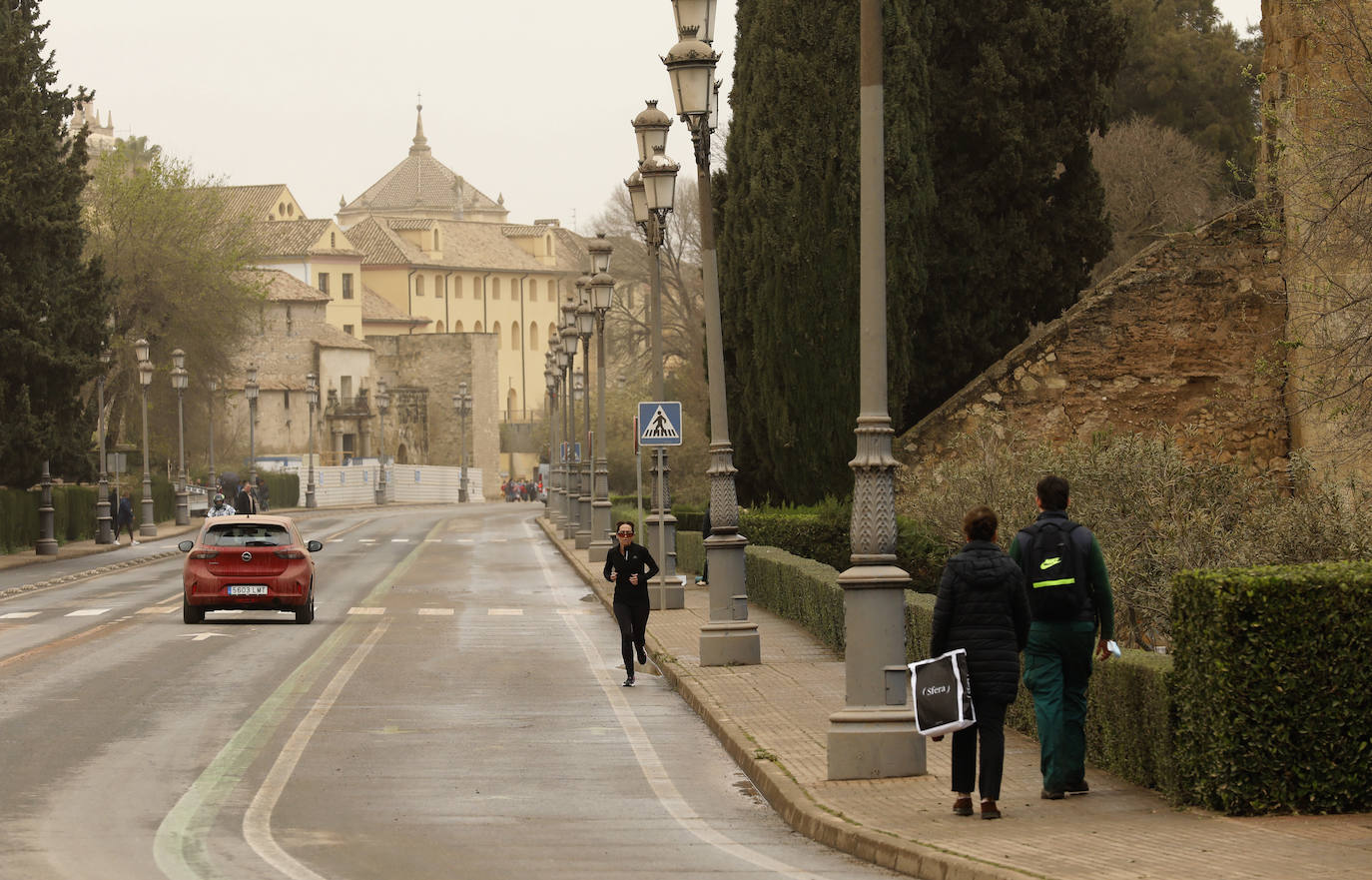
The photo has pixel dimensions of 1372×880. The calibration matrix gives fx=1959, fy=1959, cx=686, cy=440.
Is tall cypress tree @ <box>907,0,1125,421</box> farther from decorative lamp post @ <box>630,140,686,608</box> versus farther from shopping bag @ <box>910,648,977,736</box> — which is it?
shopping bag @ <box>910,648,977,736</box>

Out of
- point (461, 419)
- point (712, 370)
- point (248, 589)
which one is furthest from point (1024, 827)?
point (461, 419)

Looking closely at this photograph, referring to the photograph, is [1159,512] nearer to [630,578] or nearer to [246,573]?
[630,578]

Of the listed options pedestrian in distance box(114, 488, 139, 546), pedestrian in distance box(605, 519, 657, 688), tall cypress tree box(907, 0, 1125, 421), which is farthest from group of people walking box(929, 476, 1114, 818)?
pedestrian in distance box(114, 488, 139, 546)

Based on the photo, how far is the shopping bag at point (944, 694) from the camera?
A: 9.81 m

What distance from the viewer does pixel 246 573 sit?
991 inches

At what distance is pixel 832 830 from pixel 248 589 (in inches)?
656

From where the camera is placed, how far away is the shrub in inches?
600

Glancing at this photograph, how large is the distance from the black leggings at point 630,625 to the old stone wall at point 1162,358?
9.21 meters

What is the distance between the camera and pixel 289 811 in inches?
417

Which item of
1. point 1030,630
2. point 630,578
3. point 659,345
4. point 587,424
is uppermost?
point 659,345

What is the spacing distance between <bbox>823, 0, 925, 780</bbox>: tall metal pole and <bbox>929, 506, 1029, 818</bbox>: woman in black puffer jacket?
1.25 meters

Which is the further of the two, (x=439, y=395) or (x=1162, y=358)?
(x=439, y=395)

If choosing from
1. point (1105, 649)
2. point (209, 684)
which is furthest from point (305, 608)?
point (1105, 649)

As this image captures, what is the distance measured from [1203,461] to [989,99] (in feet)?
47.6
